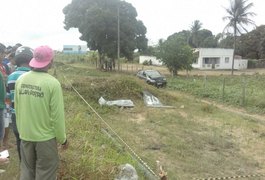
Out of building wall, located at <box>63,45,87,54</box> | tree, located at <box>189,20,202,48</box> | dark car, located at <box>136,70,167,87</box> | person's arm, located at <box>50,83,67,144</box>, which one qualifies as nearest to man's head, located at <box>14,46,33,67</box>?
person's arm, located at <box>50,83,67,144</box>

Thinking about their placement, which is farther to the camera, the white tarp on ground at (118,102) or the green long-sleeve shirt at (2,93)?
the white tarp on ground at (118,102)

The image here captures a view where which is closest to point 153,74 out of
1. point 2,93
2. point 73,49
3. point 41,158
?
point 2,93

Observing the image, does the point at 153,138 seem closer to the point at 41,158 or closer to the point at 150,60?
the point at 41,158

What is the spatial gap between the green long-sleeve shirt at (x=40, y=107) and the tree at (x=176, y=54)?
29702 mm

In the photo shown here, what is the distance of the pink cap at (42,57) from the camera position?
11.5 feet

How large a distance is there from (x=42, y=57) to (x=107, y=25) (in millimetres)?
33327

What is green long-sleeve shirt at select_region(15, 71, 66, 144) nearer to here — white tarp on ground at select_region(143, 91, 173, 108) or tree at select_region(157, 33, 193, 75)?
white tarp on ground at select_region(143, 91, 173, 108)

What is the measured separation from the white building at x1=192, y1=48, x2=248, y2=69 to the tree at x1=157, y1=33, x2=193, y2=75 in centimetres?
1453

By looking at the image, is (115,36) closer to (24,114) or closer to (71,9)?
(71,9)

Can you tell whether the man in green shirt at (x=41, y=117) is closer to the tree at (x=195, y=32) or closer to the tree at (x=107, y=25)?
the tree at (x=107, y=25)

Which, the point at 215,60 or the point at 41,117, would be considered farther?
the point at 215,60

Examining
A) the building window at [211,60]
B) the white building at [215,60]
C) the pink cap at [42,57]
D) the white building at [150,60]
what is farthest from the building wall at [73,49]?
the pink cap at [42,57]

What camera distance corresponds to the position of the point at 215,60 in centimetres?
4922

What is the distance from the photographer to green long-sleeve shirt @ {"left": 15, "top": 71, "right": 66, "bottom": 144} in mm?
3348
